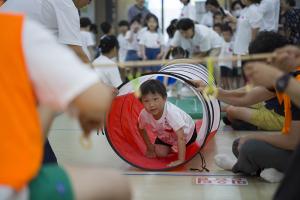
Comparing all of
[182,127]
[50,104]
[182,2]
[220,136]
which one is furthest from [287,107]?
[182,2]

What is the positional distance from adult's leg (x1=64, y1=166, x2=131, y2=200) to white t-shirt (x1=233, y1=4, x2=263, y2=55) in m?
5.00

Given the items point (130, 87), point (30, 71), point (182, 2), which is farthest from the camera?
point (182, 2)

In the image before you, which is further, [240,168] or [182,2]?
[182,2]

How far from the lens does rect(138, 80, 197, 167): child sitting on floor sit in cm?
329

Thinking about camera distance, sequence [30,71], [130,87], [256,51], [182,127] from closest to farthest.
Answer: [30,71]
[256,51]
[182,127]
[130,87]

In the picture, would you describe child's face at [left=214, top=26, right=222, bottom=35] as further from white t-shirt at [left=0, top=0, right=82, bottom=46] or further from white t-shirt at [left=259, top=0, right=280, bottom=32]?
white t-shirt at [left=0, top=0, right=82, bottom=46]

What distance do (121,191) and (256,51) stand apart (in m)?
1.30

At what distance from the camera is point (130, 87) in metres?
3.69

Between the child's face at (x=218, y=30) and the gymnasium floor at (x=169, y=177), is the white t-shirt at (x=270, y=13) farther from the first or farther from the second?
the gymnasium floor at (x=169, y=177)

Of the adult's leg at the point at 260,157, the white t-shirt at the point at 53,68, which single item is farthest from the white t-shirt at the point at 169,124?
the white t-shirt at the point at 53,68

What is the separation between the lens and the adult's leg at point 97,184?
120 cm

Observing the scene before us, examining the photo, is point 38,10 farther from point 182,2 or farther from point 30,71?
point 182,2

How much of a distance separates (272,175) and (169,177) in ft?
2.13

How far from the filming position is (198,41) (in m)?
6.82
